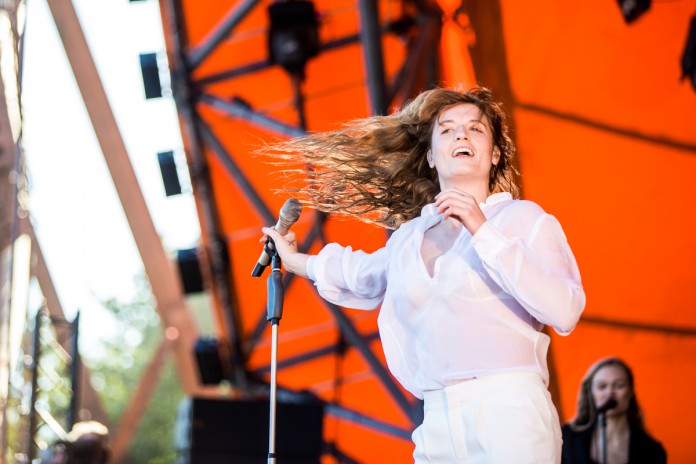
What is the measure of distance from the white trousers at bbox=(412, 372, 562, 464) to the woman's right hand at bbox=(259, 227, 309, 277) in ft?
1.81

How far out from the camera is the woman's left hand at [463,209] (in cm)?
183

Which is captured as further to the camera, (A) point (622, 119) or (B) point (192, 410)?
(B) point (192, 410)

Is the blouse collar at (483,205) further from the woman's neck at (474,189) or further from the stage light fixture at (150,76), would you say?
the stage light fixture at (150,76)

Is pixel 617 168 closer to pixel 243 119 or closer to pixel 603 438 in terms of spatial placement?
pixel 603 438

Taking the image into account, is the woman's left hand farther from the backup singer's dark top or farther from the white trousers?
the backup singer's dark top

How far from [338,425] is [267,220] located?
6.56ft

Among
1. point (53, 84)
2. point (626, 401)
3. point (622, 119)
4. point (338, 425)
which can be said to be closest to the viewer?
point (626, 401)

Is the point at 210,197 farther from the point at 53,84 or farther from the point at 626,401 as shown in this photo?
the point at 53,84

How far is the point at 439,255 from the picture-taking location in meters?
2.03

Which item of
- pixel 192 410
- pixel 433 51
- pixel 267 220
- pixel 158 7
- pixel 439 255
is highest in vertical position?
pixel 158 7

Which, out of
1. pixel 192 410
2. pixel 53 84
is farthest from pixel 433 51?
pixel 53 84

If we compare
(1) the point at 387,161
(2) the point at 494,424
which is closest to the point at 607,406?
(1) the point at 387,161

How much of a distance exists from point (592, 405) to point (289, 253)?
216 centimetres

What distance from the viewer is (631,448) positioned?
156 inches
